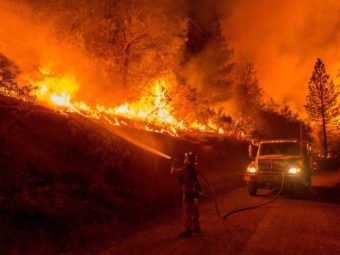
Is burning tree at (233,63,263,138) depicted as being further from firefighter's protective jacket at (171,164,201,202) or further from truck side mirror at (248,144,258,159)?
firefighter's protective jacket at (171,164,201,202)

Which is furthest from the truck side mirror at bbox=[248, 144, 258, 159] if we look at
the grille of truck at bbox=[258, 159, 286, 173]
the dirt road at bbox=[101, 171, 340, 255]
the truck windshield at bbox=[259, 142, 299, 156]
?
the dirt road at bbox=[101, 171, 340, 255]

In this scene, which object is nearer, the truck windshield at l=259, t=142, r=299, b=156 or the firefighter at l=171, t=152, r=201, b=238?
the firefighter at l=171, t=152, r=201, b=238

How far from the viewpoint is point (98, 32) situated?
73.9 ft

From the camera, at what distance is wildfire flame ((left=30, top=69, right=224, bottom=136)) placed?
18438 millimetres

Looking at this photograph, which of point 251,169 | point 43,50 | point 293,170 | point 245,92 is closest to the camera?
point 293,170

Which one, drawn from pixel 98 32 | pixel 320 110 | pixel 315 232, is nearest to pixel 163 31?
pixel 98 32

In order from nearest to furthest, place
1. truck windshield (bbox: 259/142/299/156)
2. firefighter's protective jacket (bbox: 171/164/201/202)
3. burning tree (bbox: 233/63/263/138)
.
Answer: firefighter's protective jacket (bbox: 171/164/201/202)
truck windshield (bbox: 259/142/299/156)
burning tree (bbox: 233/63/263/138)

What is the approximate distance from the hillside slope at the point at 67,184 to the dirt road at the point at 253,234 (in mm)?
839

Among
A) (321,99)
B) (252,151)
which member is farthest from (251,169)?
(321,99)

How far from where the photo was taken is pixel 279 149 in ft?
55.1

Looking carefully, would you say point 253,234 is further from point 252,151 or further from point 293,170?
point 252,151

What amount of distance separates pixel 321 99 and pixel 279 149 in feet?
160

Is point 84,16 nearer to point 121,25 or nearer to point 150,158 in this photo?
point 121,25

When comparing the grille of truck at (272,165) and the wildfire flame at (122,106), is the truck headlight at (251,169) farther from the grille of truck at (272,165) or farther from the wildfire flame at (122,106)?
the wildfire flame at (122,106)
